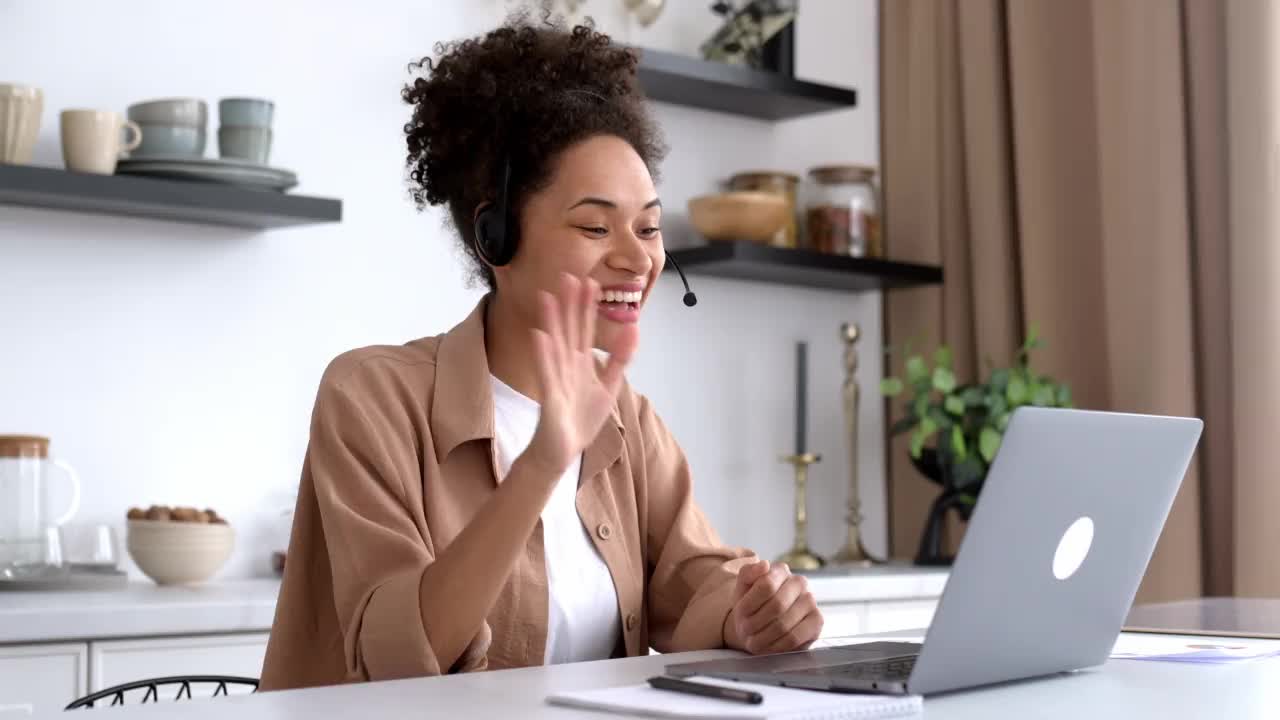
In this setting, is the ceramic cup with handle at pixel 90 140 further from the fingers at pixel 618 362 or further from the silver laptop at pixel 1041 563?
the silver laptop at pixel 1041 563

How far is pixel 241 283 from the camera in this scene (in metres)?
2.72

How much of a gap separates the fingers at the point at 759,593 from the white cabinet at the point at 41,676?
106 centimetres

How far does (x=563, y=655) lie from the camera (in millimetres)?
1562

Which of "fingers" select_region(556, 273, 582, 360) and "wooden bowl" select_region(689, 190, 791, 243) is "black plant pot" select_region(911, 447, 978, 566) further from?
"fingers" select_region(556, 273, 582, 360)

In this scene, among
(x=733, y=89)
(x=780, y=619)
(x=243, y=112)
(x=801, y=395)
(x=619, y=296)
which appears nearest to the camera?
(x=780, y=619)

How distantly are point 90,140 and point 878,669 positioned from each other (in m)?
1.78

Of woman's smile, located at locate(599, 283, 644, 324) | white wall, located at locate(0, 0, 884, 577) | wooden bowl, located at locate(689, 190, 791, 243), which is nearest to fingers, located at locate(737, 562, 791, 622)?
woman's smile, located at locate(599, 283, 644, 324)

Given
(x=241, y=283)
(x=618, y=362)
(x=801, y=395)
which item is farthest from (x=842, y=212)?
(x=618, y=362)

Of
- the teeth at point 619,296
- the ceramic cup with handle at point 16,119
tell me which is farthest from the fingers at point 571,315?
the ceramic cup with handle at point 16,119

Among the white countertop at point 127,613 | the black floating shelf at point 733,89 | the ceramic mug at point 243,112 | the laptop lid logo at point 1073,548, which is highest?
the black floating shelf at point 733,89

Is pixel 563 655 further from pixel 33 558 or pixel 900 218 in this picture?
pixel 900 218

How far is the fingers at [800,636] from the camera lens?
4.71 feet

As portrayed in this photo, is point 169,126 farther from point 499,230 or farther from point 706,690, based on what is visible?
point 706,690

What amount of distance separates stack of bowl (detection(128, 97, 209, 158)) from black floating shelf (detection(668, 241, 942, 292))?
3.59 ft
